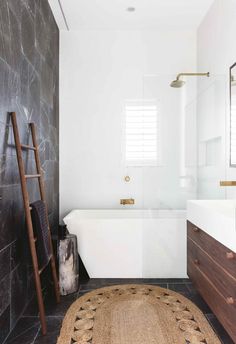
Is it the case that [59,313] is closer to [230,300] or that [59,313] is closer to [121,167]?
[230,300]

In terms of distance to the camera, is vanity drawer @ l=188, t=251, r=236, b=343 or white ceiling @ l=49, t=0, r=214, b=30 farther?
white ceiling @ l=49, t=0, r=214, b=30

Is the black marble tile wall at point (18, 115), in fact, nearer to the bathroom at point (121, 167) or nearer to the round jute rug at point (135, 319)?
the bathroom at point (121, 167)

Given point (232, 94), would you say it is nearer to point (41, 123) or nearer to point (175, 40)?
point (175, 40)

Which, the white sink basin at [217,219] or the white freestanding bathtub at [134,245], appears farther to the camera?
the white freestanding bathtub at [134,245]

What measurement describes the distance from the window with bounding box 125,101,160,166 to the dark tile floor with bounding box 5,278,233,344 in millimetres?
1308

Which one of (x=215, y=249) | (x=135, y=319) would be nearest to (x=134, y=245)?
(x=135, y=319)

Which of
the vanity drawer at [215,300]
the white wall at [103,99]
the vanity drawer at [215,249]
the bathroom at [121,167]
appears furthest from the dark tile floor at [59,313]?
the white wall at [103,99]

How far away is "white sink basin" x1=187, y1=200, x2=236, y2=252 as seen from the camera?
66.0 inches

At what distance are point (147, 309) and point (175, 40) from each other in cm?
331

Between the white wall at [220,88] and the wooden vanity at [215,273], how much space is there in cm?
65

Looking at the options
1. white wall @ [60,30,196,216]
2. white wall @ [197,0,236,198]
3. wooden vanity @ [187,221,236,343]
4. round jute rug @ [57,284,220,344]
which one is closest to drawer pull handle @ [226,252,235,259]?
wooden vanity @ [187,221,236,343]

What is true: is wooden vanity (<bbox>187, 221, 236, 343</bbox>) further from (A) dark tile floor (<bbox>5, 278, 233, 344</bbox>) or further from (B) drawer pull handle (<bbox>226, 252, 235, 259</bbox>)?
(A) dark tile floor (<bbox>5, 278, 233, 344</bbox>)

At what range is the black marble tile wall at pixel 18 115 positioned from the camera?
1.97 metres

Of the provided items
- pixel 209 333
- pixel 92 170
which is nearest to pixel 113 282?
pixel 209 333
